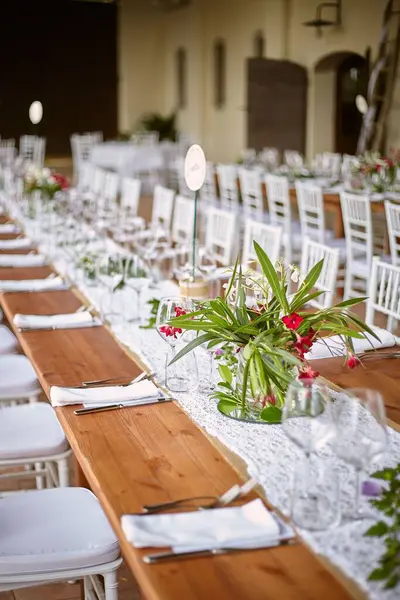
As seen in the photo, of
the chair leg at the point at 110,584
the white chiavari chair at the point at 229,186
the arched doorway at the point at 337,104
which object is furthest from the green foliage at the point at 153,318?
the arched doorway at the point at 337,104

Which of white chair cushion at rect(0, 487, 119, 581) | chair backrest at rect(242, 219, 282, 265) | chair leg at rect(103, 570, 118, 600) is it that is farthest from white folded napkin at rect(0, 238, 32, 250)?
chair leg at rect(103, 570, 118, 600)

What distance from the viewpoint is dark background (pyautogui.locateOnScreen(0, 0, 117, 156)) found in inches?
751

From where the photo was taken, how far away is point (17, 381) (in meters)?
3.36

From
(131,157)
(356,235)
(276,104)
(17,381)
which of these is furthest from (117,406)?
(131,157)

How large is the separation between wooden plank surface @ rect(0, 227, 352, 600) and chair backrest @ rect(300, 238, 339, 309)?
3.40 ft

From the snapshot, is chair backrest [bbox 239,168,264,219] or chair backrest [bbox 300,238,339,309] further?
chair backrest [bbox 239,168,264,219]

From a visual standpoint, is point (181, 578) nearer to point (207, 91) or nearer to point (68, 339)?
point (68, 339)

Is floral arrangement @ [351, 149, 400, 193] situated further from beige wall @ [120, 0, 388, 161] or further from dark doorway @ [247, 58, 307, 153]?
dark doorway @ [247, 58, 307, 153]

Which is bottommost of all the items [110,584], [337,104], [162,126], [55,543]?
[110,584]

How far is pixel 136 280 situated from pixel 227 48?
522 inches

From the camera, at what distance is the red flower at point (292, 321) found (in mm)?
2020

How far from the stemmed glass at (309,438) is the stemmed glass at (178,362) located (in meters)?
0.69

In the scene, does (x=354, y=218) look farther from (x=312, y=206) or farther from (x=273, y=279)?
(x=273, y=279)

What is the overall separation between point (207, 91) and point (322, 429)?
15.6 m
